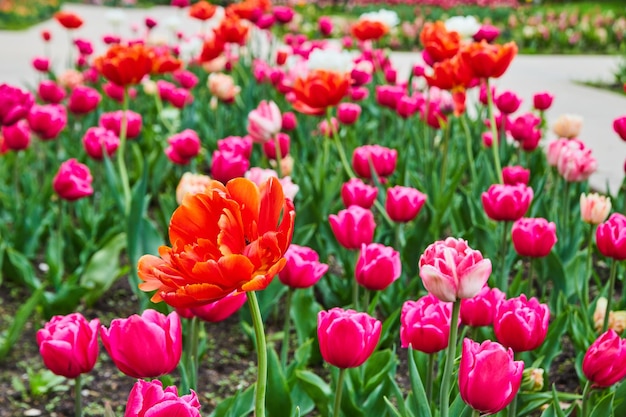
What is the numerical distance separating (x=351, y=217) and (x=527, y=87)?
5.99m

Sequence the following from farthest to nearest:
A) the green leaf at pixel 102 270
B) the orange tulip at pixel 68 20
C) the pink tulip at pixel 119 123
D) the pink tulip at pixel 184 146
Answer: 1. the orange tulip at pixel 68 20
2. the pink tulip at pixel 119 123
3. the pink tulip at pixel 184 146
4. the green leaf at pixel 102 270

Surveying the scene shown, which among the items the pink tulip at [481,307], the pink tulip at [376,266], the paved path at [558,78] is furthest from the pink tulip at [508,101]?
the pink tulip at [481,307]

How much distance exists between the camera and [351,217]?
6.13ft

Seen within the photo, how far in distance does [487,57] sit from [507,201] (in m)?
0.53

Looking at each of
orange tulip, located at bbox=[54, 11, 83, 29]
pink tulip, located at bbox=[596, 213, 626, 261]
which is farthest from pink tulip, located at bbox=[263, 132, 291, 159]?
orange tulip, located at bbox=[54, 11, 83, 29]

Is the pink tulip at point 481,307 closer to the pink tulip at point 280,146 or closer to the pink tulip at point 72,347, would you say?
the pink tulip at point 72,347

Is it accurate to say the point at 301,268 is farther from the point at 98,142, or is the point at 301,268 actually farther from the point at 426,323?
the point at 98,142

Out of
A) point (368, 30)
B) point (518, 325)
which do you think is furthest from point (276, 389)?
point (368, 30)

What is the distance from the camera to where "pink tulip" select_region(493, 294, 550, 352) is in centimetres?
134

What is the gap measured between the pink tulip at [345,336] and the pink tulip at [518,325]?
8.9 inches

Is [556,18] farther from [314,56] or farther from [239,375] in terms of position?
[239,375]

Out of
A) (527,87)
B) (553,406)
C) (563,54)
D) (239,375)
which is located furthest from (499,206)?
(563,54)

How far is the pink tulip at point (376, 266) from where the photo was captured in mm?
1615

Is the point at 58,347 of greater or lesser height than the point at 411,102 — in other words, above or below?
above
